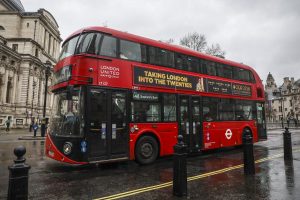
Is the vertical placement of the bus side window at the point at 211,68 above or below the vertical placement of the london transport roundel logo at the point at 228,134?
above

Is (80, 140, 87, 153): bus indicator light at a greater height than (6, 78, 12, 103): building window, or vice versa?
(6, 78, 12, 103): building window

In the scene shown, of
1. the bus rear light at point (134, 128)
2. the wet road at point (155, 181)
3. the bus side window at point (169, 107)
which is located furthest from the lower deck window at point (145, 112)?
the wet road at point (155, 181)

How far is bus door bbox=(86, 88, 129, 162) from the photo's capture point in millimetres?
7605

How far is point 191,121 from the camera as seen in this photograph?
10.6 metres

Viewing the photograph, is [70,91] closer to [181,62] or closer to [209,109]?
[181,62]

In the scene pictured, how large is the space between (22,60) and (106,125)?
179 feet

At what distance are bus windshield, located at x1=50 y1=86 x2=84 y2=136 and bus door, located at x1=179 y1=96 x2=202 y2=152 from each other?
14.2 feet

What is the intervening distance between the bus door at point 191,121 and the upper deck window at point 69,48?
469cm

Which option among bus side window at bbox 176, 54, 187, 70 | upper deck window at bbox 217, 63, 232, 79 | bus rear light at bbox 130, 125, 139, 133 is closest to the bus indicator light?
bus rear light at bbox 130, 125, 139, 133

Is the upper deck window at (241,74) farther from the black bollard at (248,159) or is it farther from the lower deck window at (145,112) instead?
the black bollard at (248,159)

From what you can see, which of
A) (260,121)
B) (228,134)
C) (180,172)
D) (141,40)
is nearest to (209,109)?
(228,134)

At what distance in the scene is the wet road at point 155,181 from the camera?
5258 mm

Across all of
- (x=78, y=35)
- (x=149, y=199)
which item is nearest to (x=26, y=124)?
(x=78, y=35)

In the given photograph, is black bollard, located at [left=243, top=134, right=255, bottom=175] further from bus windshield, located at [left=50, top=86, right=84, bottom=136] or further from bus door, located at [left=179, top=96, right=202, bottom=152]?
bus windshield, located at [left=50, top=86, right=84, bottom=136]
